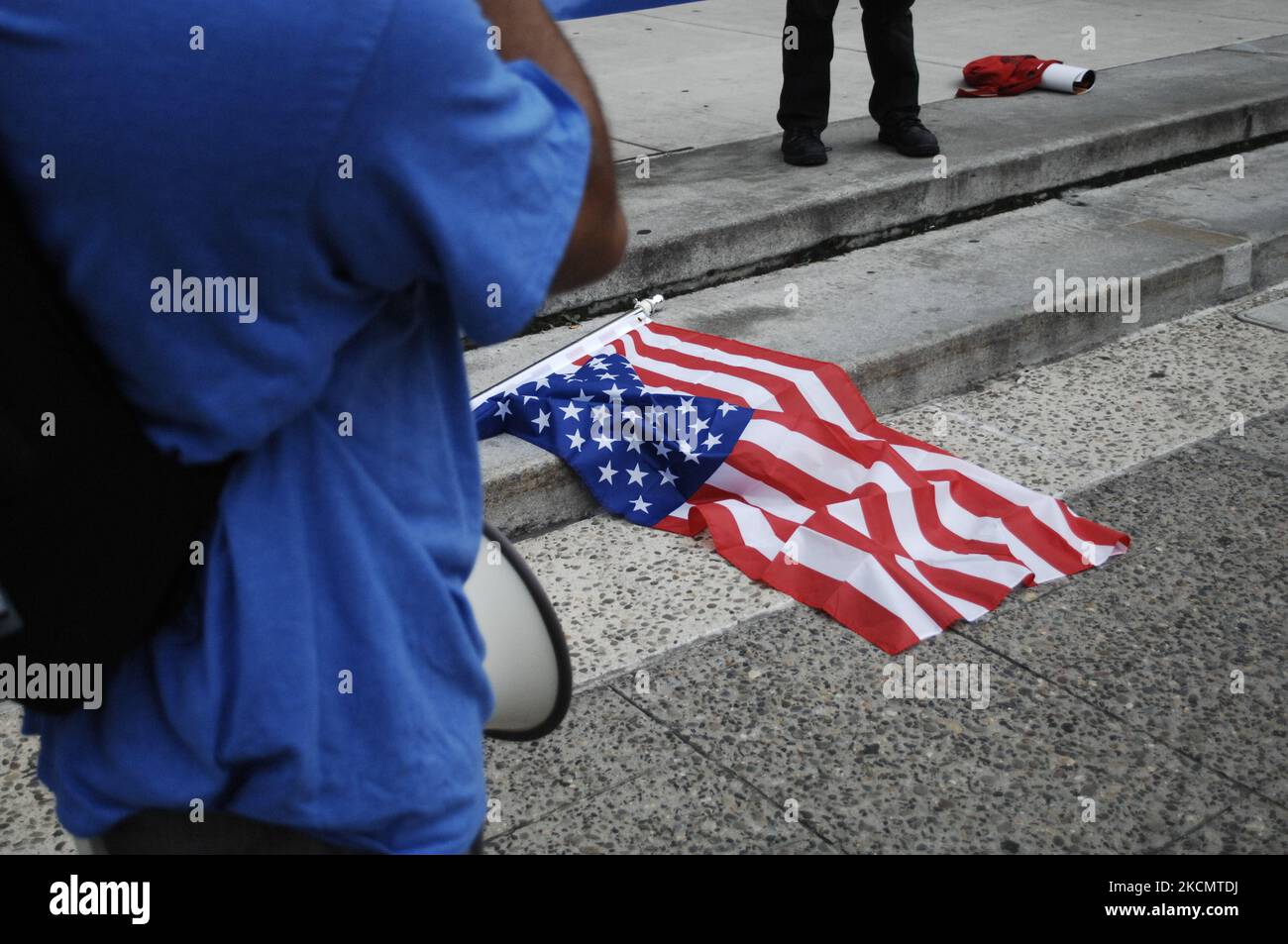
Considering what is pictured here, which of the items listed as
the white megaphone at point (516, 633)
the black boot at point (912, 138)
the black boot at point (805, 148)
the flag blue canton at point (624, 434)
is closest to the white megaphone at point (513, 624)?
the white megaphone at point (516, 633)

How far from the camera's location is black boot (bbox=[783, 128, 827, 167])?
218 inches

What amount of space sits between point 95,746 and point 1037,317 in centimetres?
407

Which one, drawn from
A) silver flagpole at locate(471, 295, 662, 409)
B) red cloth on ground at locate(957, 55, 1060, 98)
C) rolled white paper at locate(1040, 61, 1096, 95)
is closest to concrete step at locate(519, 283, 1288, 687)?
silver flagpole at locate(471, 295, 662, 409)

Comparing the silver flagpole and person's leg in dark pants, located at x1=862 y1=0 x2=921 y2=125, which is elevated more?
person's leg in dark pants, located at x1=862 y1=0 x2=921 y2=125

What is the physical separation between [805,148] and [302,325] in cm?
491

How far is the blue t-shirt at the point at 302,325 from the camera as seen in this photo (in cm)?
79

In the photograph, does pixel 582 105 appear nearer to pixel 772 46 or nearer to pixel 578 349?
pixel 578 349

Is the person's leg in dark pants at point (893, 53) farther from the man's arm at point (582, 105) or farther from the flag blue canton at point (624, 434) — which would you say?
the man's arm at point (582, 105)

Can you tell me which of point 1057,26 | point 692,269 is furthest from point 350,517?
point 1057,26

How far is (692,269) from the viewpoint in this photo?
15.9 ft

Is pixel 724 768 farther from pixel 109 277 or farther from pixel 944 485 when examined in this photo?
pixel 109 277

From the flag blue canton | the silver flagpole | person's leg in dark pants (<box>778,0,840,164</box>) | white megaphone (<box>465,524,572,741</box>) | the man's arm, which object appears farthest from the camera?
person's leg in dark pants (<box>778,0,840,164</box>)

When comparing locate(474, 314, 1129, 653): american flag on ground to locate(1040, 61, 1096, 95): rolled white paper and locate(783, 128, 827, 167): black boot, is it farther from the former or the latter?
locate(1040, 61, 1096, 95): rolled white paper

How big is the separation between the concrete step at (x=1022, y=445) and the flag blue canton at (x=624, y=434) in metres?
0.11
